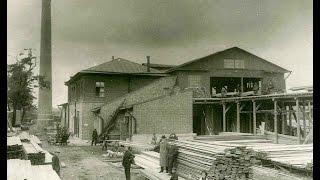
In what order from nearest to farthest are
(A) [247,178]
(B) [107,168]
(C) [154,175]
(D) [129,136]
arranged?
(A) [247,178]
(C) [154,175]
(B) [107,168]
(D) [129,136]

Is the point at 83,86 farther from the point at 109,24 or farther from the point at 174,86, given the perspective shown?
the point at 109,24

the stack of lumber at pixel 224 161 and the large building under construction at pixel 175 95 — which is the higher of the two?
the large building under construction at pixel 175 95

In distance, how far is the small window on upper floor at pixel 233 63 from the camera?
114 feet

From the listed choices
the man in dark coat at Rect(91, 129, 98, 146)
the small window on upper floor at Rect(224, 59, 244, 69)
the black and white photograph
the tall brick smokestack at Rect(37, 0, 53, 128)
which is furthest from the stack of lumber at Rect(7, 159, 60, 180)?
the tall brick smokestack at Rect(37, 0, 53, 128)

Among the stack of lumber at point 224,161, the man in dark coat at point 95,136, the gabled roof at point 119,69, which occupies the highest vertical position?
the gabled roof at point 119,69

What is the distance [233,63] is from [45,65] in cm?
1936

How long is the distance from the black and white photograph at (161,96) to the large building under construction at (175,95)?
0.09 meters

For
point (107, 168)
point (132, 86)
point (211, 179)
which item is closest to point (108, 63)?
point (132, 86)

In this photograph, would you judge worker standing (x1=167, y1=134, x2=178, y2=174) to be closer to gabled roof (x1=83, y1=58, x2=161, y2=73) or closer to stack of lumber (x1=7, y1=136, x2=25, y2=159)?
stack of lumber (x1=7, y1=136, x2=25, y2=159)

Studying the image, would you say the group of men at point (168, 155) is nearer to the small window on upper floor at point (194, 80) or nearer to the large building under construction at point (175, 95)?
the large building under construction at point (175, 95)

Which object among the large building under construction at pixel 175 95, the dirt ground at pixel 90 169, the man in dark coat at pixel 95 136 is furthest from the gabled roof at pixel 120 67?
the dirt ground at pixel 90 169
